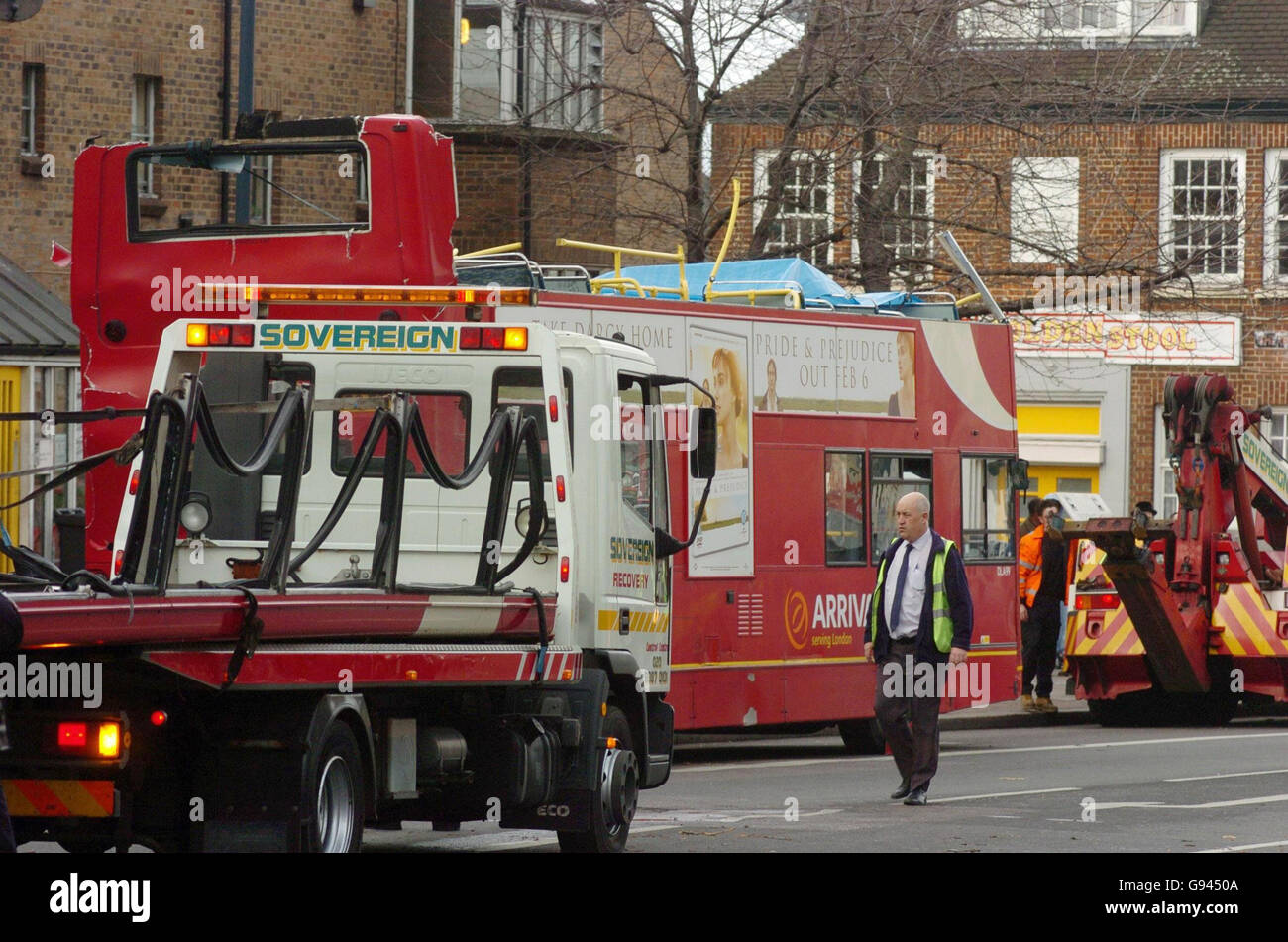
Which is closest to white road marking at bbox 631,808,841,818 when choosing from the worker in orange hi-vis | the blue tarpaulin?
the blue tarpaulin

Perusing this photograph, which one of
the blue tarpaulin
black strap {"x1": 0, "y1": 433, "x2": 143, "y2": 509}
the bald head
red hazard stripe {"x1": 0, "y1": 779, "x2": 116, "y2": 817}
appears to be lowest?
red hazard stripe {"x1": 0, "y1": 779, "x2": 116, "y2": 817}

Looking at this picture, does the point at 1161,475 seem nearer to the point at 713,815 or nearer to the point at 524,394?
the point at 713,815

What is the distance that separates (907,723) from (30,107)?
47.0 ft

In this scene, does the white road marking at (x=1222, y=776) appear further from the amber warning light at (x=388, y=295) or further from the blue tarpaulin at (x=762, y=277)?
the amber warning light at (x=388, y=295)

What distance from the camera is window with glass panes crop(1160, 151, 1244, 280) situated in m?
23.6

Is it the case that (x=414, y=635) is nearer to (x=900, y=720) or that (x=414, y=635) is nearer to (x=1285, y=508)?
(x=900, y=720)

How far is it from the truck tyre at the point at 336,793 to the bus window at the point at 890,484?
8748mm

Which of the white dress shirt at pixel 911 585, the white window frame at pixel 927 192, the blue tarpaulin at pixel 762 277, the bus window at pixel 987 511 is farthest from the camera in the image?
the white window frame at pixel 927 192

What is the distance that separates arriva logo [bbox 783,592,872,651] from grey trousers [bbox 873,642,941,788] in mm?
2932

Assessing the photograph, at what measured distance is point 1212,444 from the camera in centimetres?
2067

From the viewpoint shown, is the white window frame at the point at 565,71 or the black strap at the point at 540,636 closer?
the black strap at the point at 540,636

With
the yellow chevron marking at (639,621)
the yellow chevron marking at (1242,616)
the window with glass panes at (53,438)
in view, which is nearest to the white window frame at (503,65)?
the window with glass panes at (53,438)

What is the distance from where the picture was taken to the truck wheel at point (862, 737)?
17.9 m

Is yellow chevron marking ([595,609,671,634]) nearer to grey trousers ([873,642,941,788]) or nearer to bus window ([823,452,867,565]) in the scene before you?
grey trousers ([873,642,941,788])
